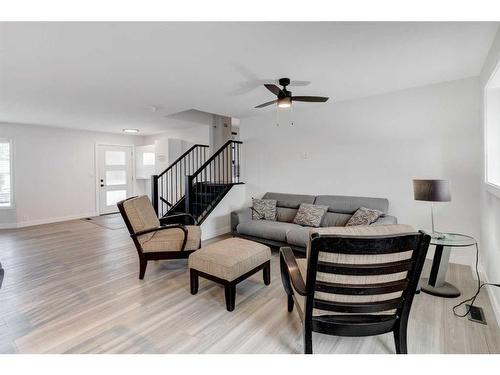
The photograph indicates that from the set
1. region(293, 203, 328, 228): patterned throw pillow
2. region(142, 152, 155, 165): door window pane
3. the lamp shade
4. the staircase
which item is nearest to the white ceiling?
the lamp shade

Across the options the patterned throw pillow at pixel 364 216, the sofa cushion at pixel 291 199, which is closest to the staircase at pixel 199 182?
the sofa cushion at pixel 291 199

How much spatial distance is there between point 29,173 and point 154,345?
615 cm

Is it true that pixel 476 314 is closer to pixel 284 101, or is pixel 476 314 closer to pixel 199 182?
pixel 284 101

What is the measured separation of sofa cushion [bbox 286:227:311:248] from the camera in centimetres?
338

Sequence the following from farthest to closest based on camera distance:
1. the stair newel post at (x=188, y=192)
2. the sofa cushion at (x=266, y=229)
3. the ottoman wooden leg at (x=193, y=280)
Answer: the stair newel post at (x=188, y=192) < the sofa cushion at (x=266, y=229) < the ottoman wooden leg at (x=193, y=280)

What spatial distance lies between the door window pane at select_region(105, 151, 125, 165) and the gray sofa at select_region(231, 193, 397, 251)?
496cm

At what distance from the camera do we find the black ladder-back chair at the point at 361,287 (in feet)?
4.30

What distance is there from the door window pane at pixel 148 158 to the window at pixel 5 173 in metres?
2.88

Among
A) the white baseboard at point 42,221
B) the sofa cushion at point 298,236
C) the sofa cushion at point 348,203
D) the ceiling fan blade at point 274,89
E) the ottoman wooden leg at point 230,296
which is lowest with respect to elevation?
the ottoman wooden leg at point 230,296

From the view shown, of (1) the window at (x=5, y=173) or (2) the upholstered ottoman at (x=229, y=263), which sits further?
(1) the window at (x=5, y=173)

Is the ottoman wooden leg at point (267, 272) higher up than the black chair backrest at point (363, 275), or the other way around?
the black chair backrest at point (363, 275)

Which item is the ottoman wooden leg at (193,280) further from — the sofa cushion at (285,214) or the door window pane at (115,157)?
the door window pane at (115,157)

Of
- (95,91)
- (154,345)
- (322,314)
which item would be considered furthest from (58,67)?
(322,314)

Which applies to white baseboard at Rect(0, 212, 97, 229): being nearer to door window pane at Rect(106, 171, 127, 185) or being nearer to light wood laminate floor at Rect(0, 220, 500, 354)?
door window pane at Rect(106, 171, 127, 185)
